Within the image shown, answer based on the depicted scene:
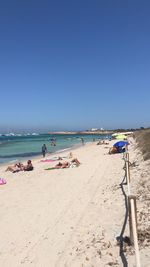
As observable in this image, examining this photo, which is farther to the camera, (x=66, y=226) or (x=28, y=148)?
(x=28, y=148)

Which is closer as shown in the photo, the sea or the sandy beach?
the sandy beach

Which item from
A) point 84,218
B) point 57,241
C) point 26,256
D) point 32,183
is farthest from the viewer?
point 32,183

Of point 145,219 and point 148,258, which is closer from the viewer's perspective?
point 148,258

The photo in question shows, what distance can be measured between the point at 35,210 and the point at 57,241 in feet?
11.8

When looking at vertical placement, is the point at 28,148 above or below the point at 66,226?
below

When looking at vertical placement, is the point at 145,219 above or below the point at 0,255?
above

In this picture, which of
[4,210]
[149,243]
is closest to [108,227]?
[149,243]

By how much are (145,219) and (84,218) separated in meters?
2.27

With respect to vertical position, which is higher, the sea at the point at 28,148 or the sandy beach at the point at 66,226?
the sandy beach at the point at 66,226

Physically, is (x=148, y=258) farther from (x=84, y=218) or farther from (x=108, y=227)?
(x=84, y=218)

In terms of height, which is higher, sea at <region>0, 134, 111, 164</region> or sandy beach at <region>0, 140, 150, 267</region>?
sandy beach at <region>0, 140, 150, 267</region>

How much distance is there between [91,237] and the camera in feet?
26.8

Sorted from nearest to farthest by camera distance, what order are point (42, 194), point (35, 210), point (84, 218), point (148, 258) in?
point (148, 258), point (84, 218), point (35, 210), point (42, 194)

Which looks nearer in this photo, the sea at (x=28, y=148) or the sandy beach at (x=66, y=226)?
the sandy beach at (x=66, y=226)
